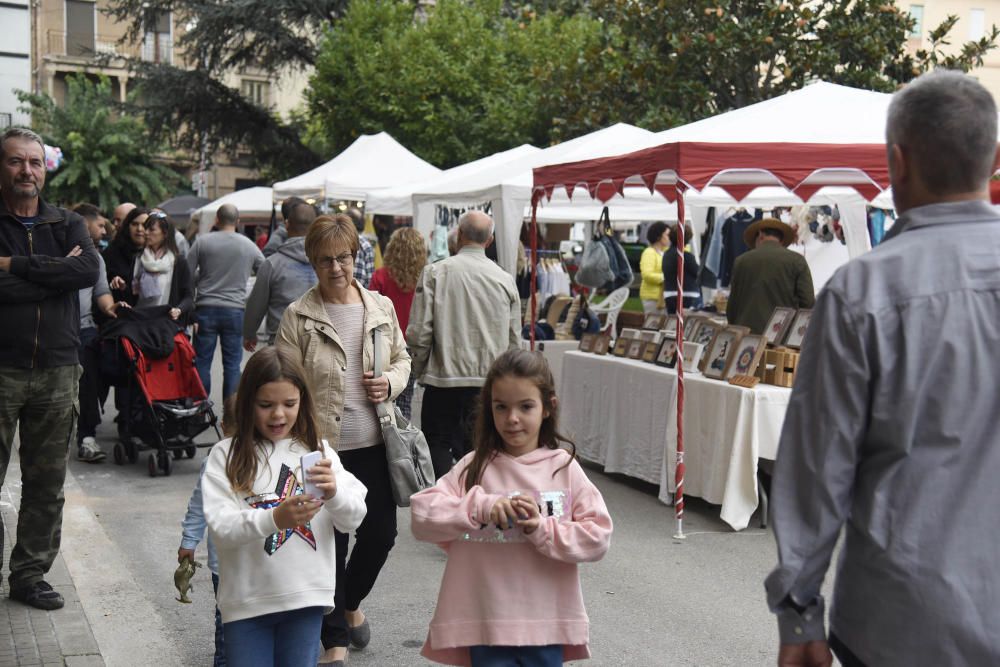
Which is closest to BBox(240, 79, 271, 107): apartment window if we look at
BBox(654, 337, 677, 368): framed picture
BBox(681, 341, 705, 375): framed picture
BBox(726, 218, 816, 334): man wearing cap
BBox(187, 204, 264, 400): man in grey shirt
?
BBox(187, 204, 264, 400): man in grey shirt

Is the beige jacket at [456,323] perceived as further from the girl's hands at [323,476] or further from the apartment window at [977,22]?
the apartment window at [977,22]

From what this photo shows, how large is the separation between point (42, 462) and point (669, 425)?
4.51 meters

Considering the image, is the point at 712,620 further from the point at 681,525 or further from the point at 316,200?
the point at 316,200

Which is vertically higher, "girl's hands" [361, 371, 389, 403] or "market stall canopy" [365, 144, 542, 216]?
"market stall canopy" [365, 144, 542, 216]

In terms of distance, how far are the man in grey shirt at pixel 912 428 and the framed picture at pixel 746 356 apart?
18.8ft

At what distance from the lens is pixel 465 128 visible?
26.5 metres

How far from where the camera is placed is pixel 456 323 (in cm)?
693

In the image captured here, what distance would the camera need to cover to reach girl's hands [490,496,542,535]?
9.83 ft

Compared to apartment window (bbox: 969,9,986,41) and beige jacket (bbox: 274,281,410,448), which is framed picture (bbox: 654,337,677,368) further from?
apartment window (bbox: 969,9,986,41)

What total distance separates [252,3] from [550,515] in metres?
29.3

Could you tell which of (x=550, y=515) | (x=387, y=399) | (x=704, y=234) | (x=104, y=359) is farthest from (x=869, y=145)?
(x=704, y=234)

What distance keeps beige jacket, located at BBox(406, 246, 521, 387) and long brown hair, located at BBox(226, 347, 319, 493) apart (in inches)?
126

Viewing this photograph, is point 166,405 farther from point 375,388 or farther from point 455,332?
point 375,388

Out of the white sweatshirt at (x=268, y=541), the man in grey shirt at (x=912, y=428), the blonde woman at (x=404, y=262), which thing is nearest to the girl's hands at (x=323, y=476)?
the white sweatshirt at (x=268, y=541)
